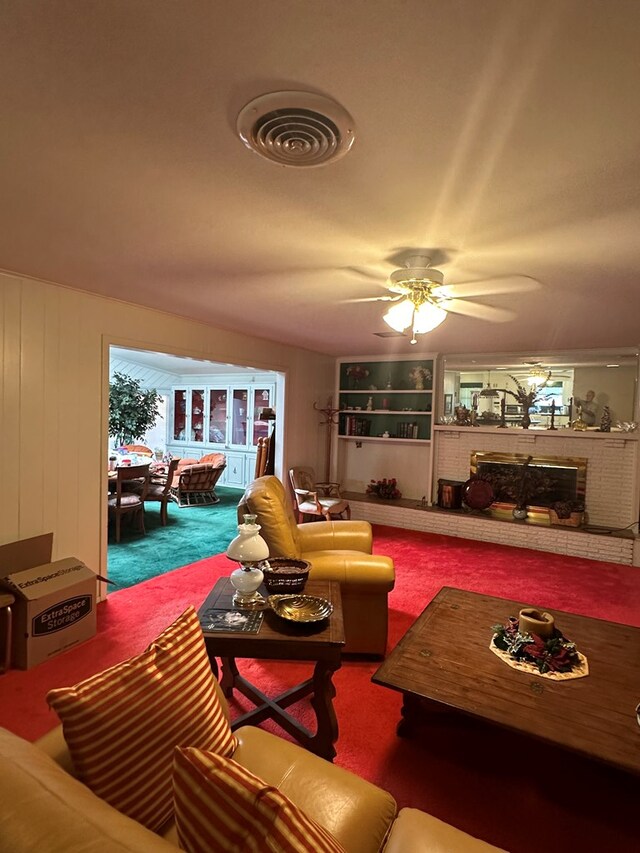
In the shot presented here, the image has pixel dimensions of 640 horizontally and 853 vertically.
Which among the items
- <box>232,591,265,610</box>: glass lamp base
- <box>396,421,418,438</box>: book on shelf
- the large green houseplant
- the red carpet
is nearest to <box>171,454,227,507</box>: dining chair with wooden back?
the large green houseplant

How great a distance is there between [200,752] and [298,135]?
1479 mm

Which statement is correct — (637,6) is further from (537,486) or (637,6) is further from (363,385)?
(363,385)

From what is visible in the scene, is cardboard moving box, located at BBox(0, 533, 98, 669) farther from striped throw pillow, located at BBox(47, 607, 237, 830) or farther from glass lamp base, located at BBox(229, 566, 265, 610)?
striped throw pillow, located at BBox(47, 607, 237, 830)

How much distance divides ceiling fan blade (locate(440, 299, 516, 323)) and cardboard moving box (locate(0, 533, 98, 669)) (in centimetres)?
294

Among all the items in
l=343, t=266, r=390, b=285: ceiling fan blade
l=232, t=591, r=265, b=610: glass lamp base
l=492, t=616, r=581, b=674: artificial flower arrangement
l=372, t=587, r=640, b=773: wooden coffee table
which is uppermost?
l=343, t=266, r=390, b=285: ceiling fan blade

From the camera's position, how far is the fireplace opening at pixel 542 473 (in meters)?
5.25

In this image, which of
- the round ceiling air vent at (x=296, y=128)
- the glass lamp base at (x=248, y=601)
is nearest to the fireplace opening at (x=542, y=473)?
the glass lamp base at (x=248, y=601)

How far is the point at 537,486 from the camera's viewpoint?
17.9 feet

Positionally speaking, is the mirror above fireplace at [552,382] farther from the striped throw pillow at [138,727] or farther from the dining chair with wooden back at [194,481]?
the striped throw pillow at [138,727]

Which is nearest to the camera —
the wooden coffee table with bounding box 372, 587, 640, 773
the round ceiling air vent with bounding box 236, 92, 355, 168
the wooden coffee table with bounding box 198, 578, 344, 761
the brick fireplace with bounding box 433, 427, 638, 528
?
the round ceiling air vent with bounding box 236, 92, 355, 168

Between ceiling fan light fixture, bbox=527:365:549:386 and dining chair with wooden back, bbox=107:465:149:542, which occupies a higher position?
ceiling fan light fixture, bbox=527:365:549:386

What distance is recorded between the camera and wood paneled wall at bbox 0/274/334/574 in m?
2.87

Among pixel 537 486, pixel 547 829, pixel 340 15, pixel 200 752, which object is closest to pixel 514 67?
pixel 340 15

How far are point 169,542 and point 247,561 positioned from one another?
129 inches
